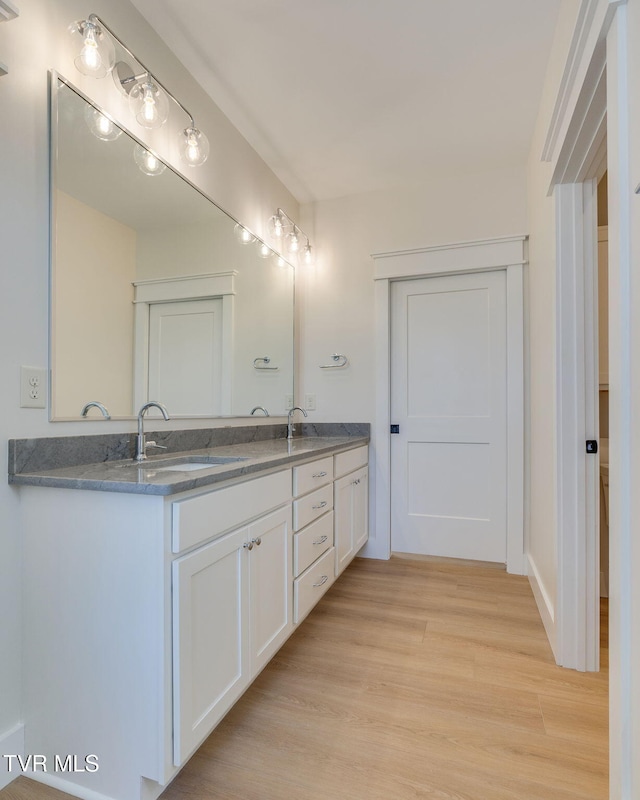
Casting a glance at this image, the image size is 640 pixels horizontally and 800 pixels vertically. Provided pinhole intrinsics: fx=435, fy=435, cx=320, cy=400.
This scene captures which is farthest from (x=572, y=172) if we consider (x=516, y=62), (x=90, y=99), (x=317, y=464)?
(x=90, y=99)

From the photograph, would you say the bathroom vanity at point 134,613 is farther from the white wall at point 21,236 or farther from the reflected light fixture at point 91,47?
the reflected light fixture at point 91,47

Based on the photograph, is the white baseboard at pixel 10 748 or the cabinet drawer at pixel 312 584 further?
the cabinet drawer at pixel 312 584

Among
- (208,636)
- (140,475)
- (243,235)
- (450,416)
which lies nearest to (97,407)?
(140,475)

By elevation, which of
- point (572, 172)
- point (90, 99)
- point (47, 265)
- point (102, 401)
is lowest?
point (102, 401)

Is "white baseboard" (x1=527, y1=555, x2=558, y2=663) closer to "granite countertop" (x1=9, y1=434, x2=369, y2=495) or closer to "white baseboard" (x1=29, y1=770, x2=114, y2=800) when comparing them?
"granite countertop" (x1=9, y1=434, x2=369, y2=495)

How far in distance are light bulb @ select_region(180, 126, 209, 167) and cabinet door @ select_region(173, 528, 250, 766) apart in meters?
1.60

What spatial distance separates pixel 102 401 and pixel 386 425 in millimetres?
1908

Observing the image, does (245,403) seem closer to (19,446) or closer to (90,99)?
(19,446)

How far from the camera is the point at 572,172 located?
5.67ft

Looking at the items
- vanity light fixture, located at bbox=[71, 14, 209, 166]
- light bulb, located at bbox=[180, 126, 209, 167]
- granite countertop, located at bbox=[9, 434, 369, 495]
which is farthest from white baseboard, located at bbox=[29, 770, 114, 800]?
light bulb, located at bbox=[180, 126, 209, 167]

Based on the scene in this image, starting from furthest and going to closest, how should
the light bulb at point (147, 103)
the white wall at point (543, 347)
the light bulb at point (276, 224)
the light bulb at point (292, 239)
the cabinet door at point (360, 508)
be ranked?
the light bulb at point (292, 239)
the light bulb at point (276, 224)
the cabinet door at point (360, 508)
the white wall at point (543, 347)
the light bulb at point (147, 103)

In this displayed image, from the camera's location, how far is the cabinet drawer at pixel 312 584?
1.79 metres

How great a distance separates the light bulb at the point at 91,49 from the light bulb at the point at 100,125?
0.35 feet
